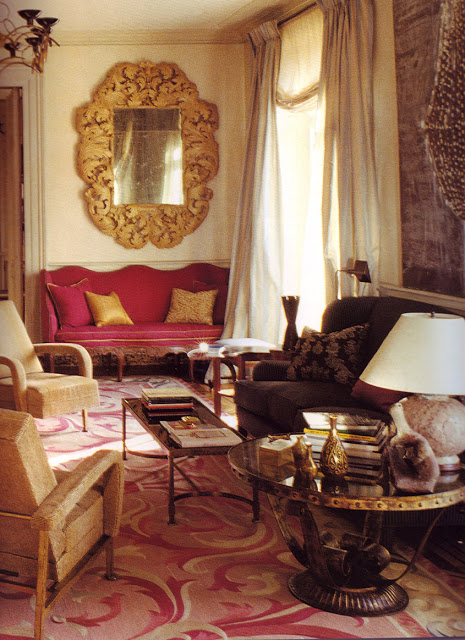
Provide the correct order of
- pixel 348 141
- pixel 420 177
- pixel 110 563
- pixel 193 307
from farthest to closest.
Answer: pixel 193 307
pixel 348 141
pixel 420 177
pixel 110 563

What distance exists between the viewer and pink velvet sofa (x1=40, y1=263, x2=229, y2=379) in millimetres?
6617

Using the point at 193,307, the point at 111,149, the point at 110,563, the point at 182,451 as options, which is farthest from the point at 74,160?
the point at 110,563

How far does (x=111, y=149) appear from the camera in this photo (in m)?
7.23

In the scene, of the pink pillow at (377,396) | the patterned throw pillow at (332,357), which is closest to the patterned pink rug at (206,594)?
Result: the pink pillow at (377,396)

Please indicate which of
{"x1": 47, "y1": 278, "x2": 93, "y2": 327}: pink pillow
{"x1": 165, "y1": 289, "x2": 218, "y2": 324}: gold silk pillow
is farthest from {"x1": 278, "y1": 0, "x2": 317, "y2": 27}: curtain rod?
{"x1": 47, "y1": 278, "x2": 93, "y2": 327}: pink pillow

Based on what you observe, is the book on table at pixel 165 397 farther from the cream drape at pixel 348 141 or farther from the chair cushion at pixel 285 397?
the cream drape at pixel 348 141

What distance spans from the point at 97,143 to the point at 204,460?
13.2 feet

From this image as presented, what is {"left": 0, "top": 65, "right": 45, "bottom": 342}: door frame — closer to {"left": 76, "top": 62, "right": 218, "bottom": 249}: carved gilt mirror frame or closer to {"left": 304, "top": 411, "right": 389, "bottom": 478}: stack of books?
{"left": 76, "top": 62, "right": 218, "bottom": 249}: carved gilt mirror frame

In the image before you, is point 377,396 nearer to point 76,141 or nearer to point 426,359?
point 426,359

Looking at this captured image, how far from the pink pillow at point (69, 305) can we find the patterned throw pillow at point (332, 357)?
9.74 ft

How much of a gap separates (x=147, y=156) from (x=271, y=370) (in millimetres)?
3500

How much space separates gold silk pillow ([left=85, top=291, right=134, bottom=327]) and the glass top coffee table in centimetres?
414

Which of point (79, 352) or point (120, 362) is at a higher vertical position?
point (79, 352)

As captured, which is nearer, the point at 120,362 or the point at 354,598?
the point at 354,598
